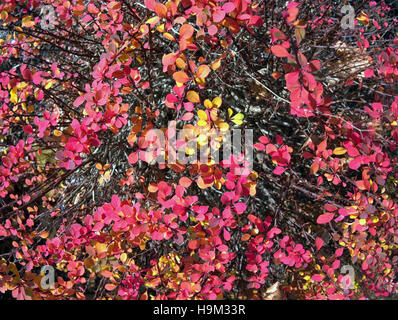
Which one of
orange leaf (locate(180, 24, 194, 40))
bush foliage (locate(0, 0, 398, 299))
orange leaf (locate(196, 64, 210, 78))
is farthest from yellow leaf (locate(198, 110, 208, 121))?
orange leaf (locate(180, 24, 194, 40))

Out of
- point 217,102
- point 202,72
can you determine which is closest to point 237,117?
point 217,102

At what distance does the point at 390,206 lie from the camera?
4.25ft

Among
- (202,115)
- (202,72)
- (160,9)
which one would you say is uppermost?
(160,9)

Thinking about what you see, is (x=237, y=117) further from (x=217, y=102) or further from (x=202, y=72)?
(x=202, y=72)

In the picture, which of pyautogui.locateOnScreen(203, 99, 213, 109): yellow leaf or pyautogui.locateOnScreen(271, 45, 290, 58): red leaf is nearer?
pyautogui.locateOnScreen(271, 45, 290, 58): red leaf

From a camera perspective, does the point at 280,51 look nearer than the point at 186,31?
Yes

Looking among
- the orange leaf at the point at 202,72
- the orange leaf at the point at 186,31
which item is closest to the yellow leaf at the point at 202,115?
the orange leaf at the point at 202,72

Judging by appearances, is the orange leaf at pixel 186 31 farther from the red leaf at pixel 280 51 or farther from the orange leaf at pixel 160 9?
the red leaf at pixel 280 51

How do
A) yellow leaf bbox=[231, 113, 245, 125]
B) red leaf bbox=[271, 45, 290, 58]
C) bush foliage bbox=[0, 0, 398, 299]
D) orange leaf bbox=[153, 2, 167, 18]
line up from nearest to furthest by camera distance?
red leaf bbox=[271, 45, 290, 58], orange leaf bbox=[153, 2, 167, 18], bush foliage bbox=[0, 0, 398, 299], yellow leaf bbox=[231, 113, 245, 125]

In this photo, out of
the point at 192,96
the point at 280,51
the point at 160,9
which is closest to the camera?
the point at 280,51

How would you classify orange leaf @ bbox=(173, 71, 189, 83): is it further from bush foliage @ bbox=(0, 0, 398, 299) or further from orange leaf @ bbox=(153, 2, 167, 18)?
orange leaf @ bbox=(153, 2, 167, 18)

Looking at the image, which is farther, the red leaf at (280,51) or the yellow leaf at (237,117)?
the yellow leaf at (237,117)

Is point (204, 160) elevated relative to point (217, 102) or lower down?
lower down
